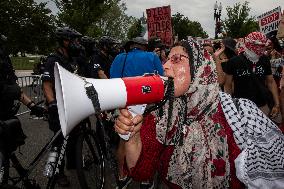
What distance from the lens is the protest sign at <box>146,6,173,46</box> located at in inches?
388

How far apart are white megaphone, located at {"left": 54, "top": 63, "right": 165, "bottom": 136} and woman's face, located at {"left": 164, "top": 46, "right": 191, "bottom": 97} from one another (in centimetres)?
17

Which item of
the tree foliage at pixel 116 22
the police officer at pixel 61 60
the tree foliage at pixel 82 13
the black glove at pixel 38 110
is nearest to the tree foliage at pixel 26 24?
the tree foliage at pixel 82 13

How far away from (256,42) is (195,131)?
2.97m

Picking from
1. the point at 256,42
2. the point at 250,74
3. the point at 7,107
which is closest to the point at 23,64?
the point at 250,74

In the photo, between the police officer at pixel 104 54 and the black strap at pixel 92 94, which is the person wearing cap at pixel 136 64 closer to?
the police officer at pixel 104 54

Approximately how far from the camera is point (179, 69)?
195 cm

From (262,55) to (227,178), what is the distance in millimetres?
3343

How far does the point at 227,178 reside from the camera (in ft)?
6.30

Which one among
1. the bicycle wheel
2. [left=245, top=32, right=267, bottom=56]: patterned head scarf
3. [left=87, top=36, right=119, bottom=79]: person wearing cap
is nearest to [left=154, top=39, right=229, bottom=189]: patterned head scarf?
the bicycle wheel

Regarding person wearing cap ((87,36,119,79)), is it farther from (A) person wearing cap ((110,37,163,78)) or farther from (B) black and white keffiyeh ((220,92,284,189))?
(B) black and white keffiyeh ((220,92,284,189))

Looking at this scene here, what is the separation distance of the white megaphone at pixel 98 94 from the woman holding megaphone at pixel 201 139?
19 centimetres

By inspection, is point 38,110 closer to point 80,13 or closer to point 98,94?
point 98,94

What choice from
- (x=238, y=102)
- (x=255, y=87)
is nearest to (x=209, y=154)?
(x=238, y=102)

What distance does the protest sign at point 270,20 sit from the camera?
8834 mm
